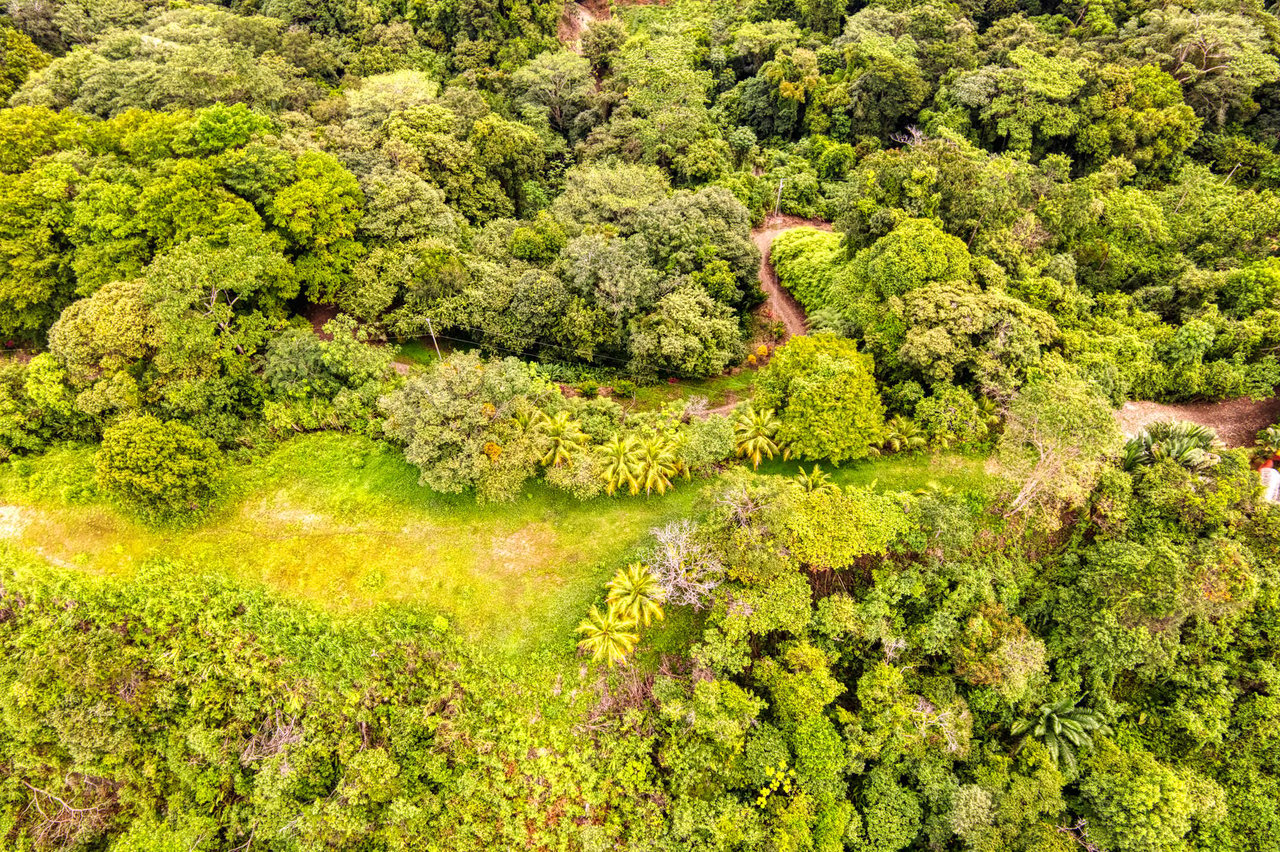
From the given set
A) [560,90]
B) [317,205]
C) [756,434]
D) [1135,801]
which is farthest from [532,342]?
[1135,801]

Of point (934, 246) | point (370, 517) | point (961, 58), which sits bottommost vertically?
point (370, 517)

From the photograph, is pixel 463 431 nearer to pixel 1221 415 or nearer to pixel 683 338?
pixel 683 338

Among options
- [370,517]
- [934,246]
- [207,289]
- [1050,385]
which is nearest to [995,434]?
[1050,385]

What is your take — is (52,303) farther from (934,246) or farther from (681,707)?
(934,246)

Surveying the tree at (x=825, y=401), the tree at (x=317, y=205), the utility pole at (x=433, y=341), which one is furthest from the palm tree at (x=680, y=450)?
the tree at (x=317, y=205)

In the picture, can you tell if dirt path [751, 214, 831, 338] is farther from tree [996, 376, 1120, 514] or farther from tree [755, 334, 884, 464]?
tree [996, 376, 1120, 514]

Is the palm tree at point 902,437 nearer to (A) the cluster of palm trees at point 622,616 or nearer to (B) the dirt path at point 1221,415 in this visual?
(B) the dirt path at point 1221,415

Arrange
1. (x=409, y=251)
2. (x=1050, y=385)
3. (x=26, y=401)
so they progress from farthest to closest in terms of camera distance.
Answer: (x=409, y=251) < (x=26, y=401) < (x=1050, y=385)
